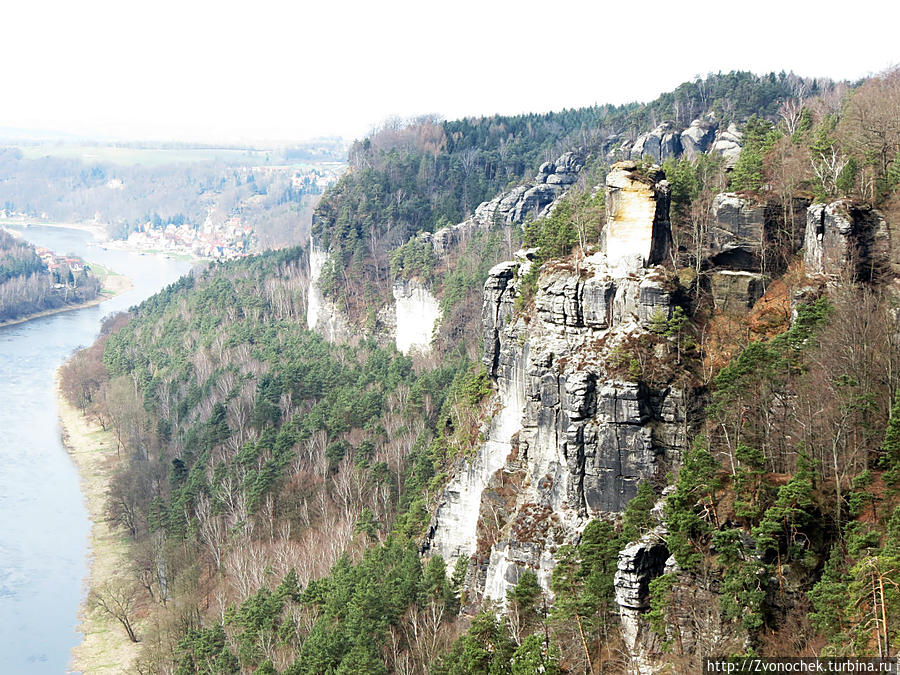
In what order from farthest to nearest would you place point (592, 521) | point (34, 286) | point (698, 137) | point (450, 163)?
1. point (34, 286)
2. point (450, 163)
3. point (698, 137)
4. point (592, 521)

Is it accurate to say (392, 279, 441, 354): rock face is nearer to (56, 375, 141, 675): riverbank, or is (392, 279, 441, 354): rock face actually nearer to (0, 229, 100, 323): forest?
(56, 375, 141, 675): riverbank

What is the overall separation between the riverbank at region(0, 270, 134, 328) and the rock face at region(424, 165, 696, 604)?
108 metres

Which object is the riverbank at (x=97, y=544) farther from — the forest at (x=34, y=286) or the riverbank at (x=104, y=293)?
the forest at (x=34, y=286)

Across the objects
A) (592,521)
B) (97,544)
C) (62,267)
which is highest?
(592,521)

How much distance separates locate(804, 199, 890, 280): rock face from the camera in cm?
2905

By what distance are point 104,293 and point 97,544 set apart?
3790 inches

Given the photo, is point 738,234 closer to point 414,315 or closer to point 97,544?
point 97,544

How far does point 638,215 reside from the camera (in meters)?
31.5

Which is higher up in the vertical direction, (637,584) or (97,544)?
(637,584)

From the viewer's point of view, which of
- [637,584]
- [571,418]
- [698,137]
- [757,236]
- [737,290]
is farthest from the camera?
[698,137]

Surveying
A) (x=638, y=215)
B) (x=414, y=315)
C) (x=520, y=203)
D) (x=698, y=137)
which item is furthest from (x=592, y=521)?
(x=520, y=203)

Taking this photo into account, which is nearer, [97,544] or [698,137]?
[97,544]

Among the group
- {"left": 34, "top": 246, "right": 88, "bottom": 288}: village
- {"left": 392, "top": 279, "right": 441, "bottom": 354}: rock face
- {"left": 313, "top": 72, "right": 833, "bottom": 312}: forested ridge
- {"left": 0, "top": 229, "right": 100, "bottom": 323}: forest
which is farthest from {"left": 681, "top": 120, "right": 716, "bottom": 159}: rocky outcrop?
{"left": 34, "top": 246, "right": 88, "bottom": 288}: village

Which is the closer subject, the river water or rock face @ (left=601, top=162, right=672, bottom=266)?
rock face @ (left=601, top=162, right=672, bottom=266)
